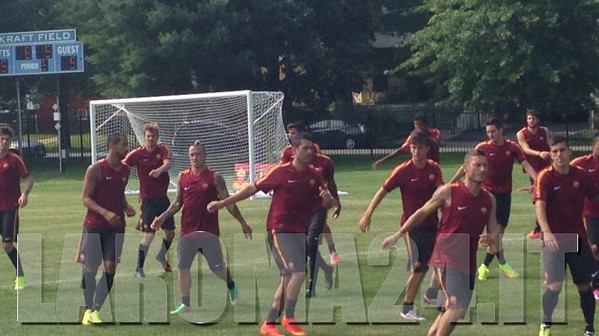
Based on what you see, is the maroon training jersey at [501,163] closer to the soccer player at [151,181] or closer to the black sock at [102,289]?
the soccer player at [151,181]

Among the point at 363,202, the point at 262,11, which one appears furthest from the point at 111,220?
the point at 262,11

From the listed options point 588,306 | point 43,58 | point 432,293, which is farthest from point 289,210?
point 43,58

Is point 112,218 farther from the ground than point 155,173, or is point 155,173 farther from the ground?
point 155,173

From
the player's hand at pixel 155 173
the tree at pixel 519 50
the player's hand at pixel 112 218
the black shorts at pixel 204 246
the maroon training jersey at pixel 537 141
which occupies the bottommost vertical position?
the black shorts at pixel 204 246

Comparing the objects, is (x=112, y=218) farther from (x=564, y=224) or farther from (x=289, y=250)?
(x=564, y=224)

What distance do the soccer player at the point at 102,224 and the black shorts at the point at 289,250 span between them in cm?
178

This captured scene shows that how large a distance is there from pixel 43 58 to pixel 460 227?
108 ft

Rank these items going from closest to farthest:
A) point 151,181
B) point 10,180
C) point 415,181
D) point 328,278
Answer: point 415,181 < point 328,278 < point 10,180 < point 151,181

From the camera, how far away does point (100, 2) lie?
44.3 m

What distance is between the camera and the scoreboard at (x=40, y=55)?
131ft

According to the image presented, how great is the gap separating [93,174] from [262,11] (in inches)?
1281

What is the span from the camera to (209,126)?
106ft

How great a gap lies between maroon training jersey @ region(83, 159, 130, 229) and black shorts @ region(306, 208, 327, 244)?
8.44 feet

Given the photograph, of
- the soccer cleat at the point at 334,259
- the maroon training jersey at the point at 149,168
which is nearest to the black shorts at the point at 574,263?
the soccer cleat at the point at 334,259
